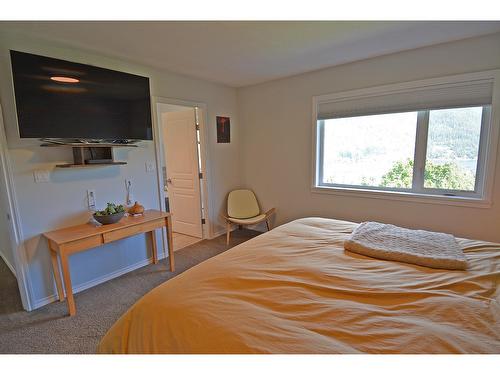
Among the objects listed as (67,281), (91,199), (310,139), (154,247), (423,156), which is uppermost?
(310,139)

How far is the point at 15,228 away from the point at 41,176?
0.48 m

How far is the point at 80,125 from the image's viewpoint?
2.22 meters

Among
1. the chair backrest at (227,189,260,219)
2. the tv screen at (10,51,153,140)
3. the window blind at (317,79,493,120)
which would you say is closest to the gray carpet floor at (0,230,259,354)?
the chair backrest at (227,189,260,219)

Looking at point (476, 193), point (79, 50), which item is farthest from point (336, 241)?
point (79, 50)

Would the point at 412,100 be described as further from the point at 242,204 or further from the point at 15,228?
the point at 15,228

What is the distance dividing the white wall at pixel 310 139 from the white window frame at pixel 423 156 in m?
0.06

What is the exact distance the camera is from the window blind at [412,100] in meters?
2.32

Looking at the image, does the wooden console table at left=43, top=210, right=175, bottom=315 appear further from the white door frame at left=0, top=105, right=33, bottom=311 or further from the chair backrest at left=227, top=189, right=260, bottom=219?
the chair backrest at left=227, top=189, right=260, bottom=219

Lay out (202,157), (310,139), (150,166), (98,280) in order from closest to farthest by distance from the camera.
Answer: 1. (98,280)
2. (150,166)
3. (310,139)
4. (202,157)

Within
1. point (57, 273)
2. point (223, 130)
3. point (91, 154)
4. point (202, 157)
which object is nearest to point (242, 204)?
point (202, 157)

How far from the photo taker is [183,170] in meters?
3.94

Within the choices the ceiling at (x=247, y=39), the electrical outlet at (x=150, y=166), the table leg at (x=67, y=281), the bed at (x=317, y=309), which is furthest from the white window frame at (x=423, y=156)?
the table leg at (x=67, y=281)

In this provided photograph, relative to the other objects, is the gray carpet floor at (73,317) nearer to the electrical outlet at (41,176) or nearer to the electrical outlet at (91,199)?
the electrical outlet at (91,199)
